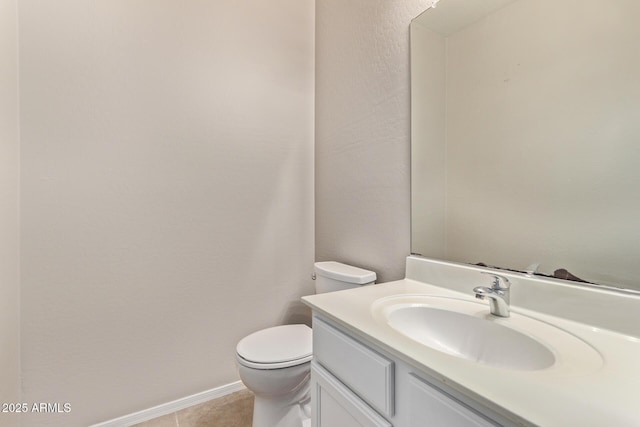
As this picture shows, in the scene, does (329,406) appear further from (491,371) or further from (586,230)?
(586,230)

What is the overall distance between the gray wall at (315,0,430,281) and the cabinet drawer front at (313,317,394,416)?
0.57 m

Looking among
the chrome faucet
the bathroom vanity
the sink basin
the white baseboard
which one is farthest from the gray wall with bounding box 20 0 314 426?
the chrome faucet

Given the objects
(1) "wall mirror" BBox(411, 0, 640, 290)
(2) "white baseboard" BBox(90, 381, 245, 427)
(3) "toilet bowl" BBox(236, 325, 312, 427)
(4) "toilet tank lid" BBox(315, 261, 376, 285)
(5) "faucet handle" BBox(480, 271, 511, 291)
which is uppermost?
(1) "wall mirror" BBox(411, 0, 640, 290)

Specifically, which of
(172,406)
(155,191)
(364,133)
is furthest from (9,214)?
(364,133)

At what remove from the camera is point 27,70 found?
3.93 ft

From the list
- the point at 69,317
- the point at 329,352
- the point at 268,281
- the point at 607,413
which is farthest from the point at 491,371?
the point at 69,317

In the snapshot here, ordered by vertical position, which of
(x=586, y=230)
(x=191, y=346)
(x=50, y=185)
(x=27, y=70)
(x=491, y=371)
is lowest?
(x=191, y=346)

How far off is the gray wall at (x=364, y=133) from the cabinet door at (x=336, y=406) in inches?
24.1

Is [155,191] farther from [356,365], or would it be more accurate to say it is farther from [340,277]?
[356,365]

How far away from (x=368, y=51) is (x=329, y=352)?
4.80ft

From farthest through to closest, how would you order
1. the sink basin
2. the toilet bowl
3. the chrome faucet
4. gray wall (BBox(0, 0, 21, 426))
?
the toilet bowl, gray wall (BBox(0, 0, 21, 426)), the chrome faucet, the sink basin

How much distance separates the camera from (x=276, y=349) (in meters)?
1.28

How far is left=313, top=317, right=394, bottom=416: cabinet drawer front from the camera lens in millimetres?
642

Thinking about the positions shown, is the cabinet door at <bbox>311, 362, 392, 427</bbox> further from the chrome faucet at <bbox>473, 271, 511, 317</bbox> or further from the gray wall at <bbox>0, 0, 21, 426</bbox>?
the gray wall at <bbox>0, 0, 21, 426</bbox>
